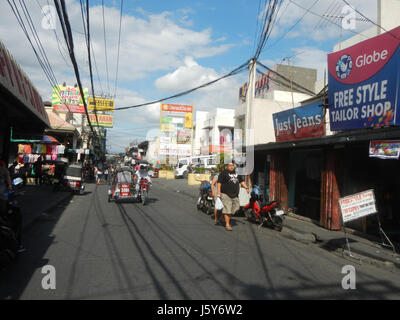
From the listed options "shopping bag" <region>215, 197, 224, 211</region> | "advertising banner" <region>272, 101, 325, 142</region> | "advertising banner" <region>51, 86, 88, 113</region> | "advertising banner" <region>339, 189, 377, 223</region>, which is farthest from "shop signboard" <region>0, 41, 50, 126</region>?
"advertising banner" <region>51, 86, 88, 113</region>

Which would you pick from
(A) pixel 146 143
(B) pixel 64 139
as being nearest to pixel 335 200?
(B) pixel 64 139

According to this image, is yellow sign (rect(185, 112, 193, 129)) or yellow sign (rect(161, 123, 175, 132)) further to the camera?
yellow sign (rect(161, 123, 175, 132))

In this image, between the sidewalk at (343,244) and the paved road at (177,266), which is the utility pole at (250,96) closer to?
the sidewalk at (343,244)

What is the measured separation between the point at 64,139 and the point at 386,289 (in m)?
28.1

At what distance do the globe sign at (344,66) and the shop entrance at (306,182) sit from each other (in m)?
3.21

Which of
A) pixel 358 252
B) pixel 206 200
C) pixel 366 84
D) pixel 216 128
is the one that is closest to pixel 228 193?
pixel 206 200

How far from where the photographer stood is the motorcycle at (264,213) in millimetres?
9688

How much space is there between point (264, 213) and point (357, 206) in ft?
10.8

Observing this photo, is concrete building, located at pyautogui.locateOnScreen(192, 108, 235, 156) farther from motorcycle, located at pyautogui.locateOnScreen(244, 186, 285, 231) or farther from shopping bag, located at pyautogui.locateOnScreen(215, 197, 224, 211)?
shopping bag, located at pyautogui.locateOnScreen(215, 197, 224, 211)

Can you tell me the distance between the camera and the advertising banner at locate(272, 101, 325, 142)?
38.8 feet

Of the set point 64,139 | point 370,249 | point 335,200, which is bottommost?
point 370,249

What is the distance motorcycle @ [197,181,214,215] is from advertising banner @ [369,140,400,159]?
18.9 feet
